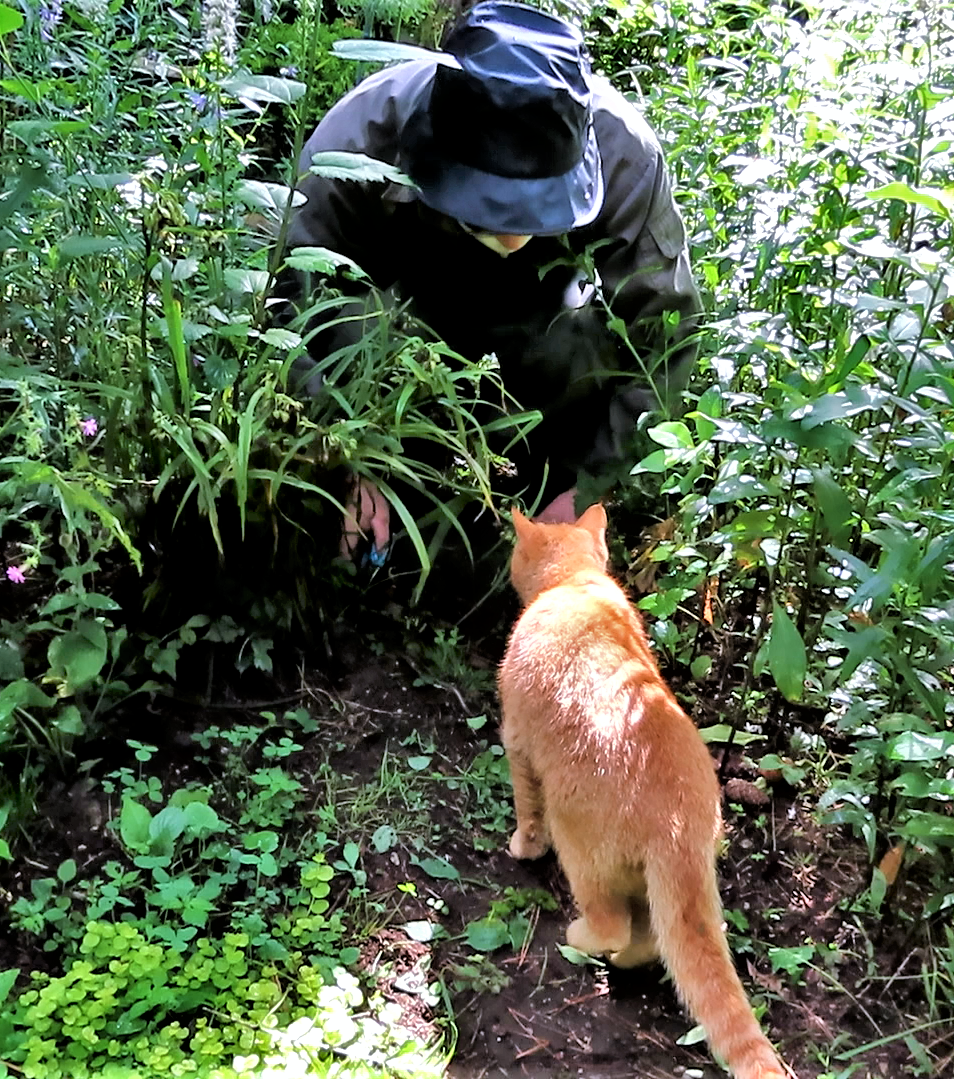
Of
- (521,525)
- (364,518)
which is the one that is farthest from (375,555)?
(521,525)

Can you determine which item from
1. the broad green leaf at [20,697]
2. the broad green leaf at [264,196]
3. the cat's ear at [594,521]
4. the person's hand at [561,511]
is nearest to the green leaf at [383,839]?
the broad green leaf at [20,697]

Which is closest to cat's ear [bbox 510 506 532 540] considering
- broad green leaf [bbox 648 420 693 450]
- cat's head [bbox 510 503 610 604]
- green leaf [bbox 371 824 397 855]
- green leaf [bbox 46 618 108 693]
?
cat's head [bbox 510 503 610 604]

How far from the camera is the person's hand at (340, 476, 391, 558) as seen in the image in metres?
2.14

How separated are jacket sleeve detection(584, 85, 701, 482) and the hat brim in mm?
393

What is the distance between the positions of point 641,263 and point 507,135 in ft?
2.07

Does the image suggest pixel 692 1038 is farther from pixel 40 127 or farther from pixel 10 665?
pixel 40 127

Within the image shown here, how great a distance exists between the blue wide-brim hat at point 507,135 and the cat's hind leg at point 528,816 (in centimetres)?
107

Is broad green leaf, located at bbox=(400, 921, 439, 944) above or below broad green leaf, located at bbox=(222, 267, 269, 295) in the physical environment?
below

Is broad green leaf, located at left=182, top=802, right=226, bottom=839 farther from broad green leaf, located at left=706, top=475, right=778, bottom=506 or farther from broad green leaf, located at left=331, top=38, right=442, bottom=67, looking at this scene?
broad green leaf, located at left=331, top=38, right=442, bottom=67

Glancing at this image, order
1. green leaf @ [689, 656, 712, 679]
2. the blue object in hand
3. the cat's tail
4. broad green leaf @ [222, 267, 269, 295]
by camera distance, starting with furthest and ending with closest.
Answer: the blue object in hand → green leaf @ [689, 656, 712, 679] → broad green leaf @ [222, 267, 269, 295] → the cat's tail

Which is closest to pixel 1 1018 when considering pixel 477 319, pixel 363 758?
pixel 363 758

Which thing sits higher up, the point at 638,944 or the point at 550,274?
the point at 550,274

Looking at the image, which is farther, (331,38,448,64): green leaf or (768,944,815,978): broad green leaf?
(768,944,815,978): broad green leaf

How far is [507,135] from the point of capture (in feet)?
6.40
